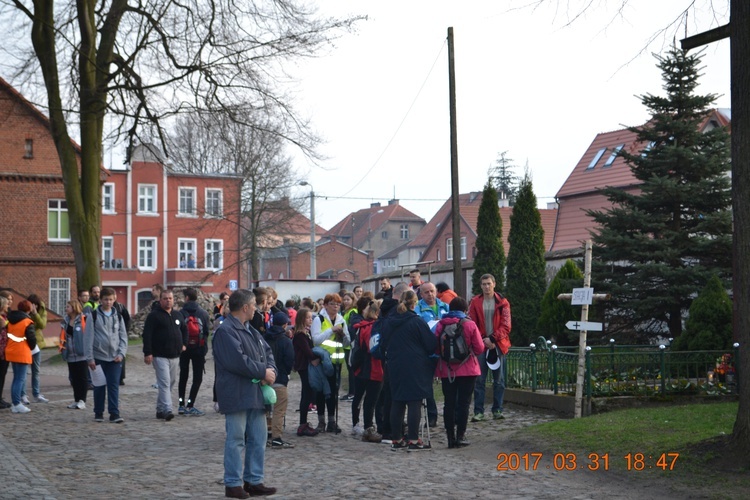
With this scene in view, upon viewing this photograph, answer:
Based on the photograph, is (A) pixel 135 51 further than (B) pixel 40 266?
No

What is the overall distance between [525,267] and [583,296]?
1653 centimetres

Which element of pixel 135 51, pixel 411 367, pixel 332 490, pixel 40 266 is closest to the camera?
pixel 332 490

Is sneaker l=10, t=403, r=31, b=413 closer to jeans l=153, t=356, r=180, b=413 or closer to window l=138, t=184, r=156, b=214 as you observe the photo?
jeans l=153, t=356, r=180, b=413

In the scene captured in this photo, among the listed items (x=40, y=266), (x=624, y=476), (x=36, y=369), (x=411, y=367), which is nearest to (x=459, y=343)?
(x=411, y=367)

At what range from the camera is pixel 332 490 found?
9.18 meters

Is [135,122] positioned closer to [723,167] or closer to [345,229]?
[723,167]

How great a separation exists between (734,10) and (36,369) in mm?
13793

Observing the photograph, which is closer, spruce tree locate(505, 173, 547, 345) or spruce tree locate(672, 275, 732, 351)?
spruce tree locate(672, 275, 732, 351)

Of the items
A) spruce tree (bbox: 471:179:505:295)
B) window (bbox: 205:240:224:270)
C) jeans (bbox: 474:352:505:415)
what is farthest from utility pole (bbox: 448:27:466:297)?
window (bbox: 205:240:224:270)

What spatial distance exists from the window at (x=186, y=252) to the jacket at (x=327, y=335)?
52.1 m

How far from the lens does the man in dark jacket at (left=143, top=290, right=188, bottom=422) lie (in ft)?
48.9

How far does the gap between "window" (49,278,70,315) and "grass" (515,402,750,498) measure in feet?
122

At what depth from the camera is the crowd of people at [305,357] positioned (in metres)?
8.85

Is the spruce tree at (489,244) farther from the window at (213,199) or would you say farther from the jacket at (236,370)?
the window at (213,199)
